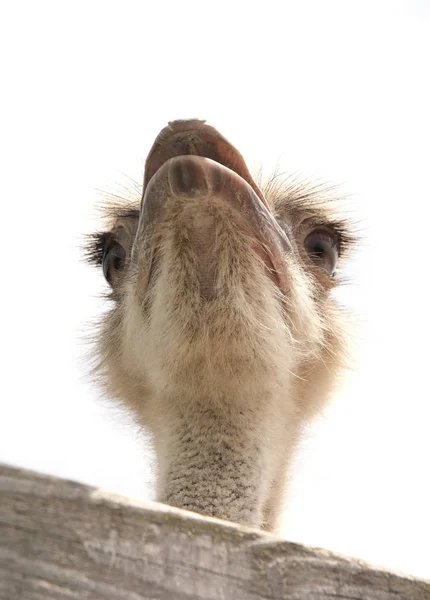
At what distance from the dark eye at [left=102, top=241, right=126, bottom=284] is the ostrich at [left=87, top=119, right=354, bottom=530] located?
113 millimetres

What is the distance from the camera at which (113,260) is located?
13.0 feet

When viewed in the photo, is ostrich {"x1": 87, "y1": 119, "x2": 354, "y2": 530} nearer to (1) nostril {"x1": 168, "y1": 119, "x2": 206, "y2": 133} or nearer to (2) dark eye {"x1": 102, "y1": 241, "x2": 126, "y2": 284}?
(1) nostril {"x1": 168, "y1": 119, "x2": 206, "y2": 133}

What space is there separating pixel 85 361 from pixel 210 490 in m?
1.63

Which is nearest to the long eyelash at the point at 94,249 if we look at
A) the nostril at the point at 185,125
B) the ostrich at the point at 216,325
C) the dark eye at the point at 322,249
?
the ostrich at the point at 216,325

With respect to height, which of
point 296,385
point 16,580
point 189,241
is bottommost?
point 296,385

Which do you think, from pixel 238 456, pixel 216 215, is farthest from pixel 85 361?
pixel 216 215

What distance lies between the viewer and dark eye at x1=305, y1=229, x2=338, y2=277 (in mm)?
3889

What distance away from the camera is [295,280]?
3.31 metres

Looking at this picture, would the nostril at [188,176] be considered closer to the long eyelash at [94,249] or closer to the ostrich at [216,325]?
the ostrich at [216,325]

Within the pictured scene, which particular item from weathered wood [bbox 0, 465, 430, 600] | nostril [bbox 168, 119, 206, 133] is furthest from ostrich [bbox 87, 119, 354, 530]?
weathered wood [bbox 0, 465, 430, 600]

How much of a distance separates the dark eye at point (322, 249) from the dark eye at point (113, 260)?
80 centimetres

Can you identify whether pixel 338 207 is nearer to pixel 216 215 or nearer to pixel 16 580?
pixel 216 215

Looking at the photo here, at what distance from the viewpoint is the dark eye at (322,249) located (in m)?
3.89

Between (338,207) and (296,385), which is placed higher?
(338,207)
